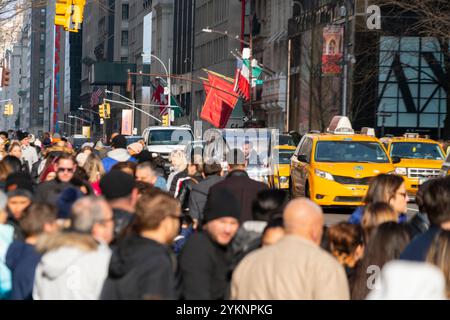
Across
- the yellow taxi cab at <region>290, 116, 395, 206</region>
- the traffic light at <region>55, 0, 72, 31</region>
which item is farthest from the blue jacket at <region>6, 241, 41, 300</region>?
the yellow taxi cab at <region>290, 116, 395, 206</region>

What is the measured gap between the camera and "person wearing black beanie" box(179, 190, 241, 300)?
8.62m

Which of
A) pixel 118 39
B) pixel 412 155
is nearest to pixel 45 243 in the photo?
pixel 412 155

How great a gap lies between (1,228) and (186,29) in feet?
371

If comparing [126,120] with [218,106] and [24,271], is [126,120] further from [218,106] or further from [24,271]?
[24,271]

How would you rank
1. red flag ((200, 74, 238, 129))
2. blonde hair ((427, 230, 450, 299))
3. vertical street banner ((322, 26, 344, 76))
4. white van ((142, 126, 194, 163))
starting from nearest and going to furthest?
blonde hair ((427, 230, 450, 299)) < white van ((142, 126, 194, 163)) < vertical street banner ((322, 26, 344, 76)) < red flag ((200, 74, 238, 129))

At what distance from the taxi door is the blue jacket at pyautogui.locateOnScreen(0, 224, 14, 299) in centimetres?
1866

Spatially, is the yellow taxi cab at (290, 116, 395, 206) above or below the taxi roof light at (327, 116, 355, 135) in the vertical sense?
below

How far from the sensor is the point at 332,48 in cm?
5631

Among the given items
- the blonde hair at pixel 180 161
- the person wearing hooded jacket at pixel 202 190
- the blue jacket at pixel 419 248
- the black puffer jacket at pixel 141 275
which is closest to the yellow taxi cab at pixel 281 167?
the blonde hair at pixel 180 161

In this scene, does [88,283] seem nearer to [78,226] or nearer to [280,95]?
[78,226]

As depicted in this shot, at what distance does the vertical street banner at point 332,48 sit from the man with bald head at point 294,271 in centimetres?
4848

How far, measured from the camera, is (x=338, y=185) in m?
28.4

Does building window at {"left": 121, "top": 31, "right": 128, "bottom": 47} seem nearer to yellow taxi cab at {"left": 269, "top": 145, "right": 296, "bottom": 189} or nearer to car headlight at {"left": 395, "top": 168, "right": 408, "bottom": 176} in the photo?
yellow taxi cab at {"left": 269, "top": 145, "right": 296, "bottom": 189}

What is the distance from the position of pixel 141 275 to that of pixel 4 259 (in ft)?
7.47
